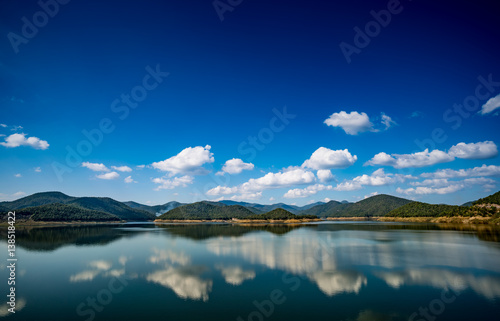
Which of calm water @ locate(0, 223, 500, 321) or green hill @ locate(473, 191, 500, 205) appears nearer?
calm water @ locate(0, 223, 500, 321)

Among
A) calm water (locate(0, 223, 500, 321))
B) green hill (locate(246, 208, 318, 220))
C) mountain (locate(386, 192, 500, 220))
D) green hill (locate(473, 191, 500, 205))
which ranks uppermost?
green hill (locate(473, 191, 500, 205))

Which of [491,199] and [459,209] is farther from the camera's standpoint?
[459,209]

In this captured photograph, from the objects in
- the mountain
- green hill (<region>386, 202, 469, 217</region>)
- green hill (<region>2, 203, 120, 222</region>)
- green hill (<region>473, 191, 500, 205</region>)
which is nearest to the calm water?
the mountain

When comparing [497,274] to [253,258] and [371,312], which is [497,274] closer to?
[371,312]

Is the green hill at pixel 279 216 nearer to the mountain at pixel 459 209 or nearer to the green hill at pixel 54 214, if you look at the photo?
the mountain at pixel 459 209

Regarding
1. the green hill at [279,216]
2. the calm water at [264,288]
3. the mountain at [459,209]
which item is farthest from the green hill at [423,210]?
the calm water at [264,288]

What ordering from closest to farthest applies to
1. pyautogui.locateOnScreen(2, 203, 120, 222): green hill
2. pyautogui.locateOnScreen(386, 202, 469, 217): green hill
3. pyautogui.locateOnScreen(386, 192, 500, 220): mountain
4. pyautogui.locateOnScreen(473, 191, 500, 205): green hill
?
pyautogui.locateOnScreen(386, 192, 500, 220): mountain
pyautogui.locateOnScreen(473, 191, 500, 205): green hill
pyautogui.locateOnScreen(386, 202, 469, 217): green hill
pyautogui.locateOnScreen(2, 203, 120, 222): green hill

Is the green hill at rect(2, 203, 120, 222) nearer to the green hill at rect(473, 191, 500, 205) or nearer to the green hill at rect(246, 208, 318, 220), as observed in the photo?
the green hill at rect(246, 208, 318, 220)

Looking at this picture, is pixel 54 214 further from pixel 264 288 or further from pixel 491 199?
pixel 491 199

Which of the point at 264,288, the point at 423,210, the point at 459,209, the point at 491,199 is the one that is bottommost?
the point at 423,210

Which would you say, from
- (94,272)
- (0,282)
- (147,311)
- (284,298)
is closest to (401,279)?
(284,298)

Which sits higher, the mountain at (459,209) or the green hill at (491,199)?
Result: the green hill at (491,199)

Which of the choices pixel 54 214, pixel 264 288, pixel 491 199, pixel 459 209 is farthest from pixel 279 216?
pixel 264 288

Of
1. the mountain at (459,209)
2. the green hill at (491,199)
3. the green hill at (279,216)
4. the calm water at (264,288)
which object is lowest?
the green hill at (279,216)
